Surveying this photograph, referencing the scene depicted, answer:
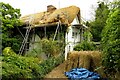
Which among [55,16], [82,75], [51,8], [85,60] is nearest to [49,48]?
[55,16]

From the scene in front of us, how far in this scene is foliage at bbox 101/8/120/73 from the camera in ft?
42.5

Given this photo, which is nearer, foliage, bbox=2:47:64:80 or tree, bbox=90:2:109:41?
foliage, bbox=2:47:64:80

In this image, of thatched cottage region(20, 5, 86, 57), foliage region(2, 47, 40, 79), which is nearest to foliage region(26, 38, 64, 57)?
thatched cottage region(20, 5, 86, 57)

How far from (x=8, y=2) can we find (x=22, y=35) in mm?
3042

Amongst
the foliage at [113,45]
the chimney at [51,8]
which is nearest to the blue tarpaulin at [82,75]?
the foliage at [113,45]

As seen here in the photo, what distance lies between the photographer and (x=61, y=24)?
21172 millimetres

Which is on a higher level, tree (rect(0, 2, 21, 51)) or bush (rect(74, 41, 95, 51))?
tree (rect(0, 2, 21, 51))

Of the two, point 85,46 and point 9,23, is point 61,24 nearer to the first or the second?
point 85,46

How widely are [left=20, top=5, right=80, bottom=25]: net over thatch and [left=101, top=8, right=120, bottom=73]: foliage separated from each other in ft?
24.7

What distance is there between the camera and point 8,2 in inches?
910

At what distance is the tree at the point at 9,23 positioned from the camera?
70.3 ft

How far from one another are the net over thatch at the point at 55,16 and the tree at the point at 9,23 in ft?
4.13

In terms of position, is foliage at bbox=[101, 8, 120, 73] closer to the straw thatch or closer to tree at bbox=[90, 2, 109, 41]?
the straw thatch

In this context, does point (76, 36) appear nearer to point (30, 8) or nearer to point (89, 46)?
point (89, 46)
